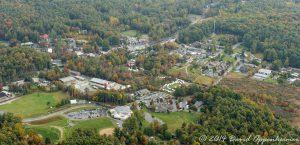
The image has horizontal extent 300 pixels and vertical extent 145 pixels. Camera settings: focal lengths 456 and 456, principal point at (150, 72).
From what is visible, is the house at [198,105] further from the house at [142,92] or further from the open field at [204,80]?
the open field at [204,80]

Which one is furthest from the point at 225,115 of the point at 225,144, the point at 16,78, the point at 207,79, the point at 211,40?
the point at 211,40

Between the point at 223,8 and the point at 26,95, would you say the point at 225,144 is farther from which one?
the point at 223,8

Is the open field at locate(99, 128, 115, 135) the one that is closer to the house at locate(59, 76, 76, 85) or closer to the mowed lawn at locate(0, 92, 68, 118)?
the mowed lawn at locate(0, 92, 68, 118)

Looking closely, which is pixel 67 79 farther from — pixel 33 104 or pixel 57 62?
pixel 57 62

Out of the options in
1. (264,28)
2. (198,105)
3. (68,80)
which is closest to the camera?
(198,105)

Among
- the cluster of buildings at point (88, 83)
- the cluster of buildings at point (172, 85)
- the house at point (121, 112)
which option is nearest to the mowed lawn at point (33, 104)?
the cluster of buildings at point (88, 83)

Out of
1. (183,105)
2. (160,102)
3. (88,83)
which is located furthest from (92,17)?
(183,105)
